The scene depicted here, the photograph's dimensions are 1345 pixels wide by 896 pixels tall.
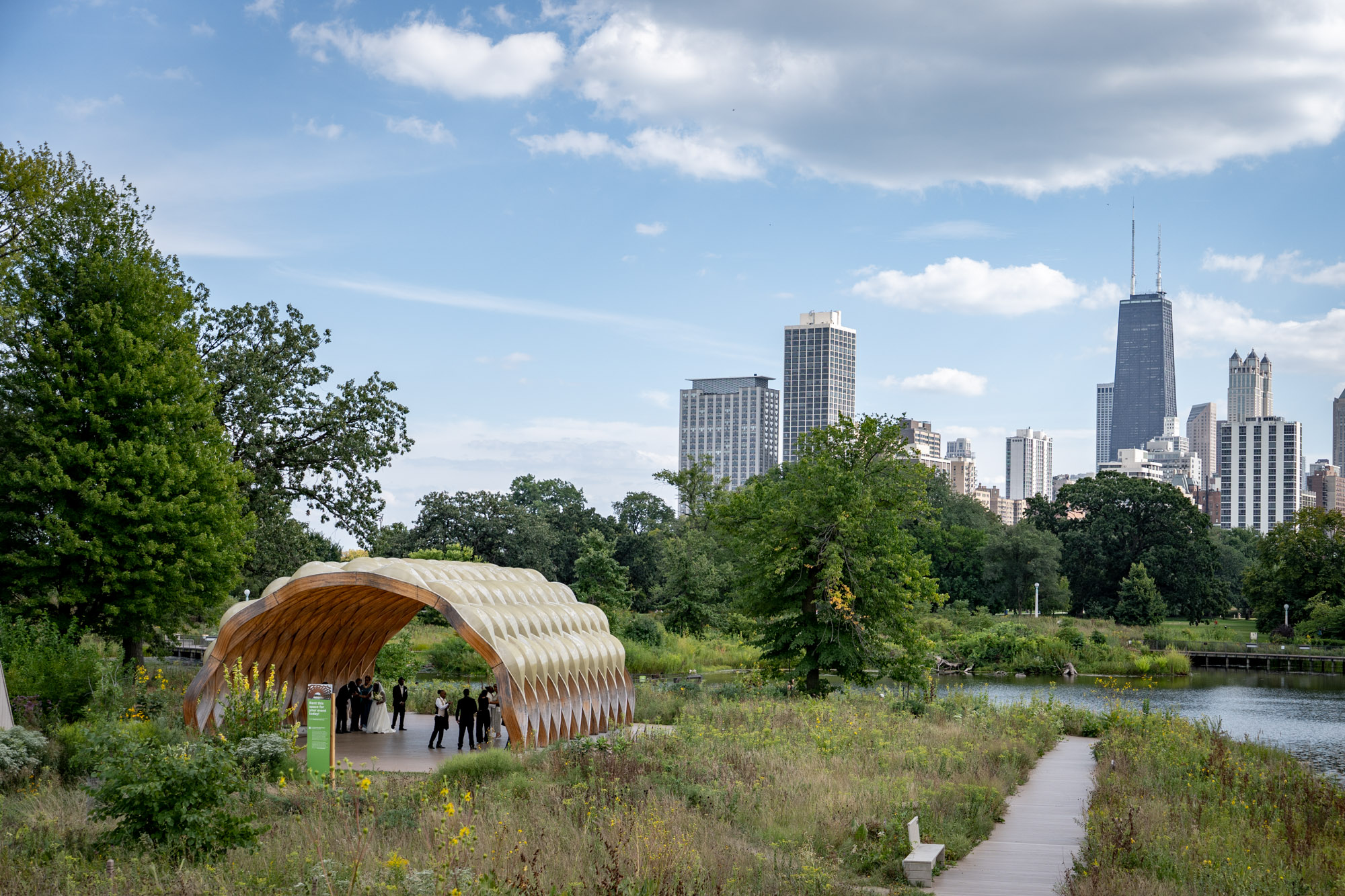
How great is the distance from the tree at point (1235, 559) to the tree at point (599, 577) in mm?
52961

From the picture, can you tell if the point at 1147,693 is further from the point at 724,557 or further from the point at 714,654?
the point at 724,557

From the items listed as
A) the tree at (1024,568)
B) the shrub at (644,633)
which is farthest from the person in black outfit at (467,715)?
the tree at (1024,568)

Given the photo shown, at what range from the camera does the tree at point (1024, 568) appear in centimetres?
7400

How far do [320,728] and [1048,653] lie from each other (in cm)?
4370

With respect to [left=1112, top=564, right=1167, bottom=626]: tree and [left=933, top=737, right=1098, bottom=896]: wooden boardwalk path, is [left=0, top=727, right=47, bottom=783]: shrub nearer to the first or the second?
[left=933, top=737, right=1098, bottom=896]: wooden boardwalk path

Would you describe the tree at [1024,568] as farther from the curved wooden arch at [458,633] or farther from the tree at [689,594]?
the curved wooden arch at [458,633]

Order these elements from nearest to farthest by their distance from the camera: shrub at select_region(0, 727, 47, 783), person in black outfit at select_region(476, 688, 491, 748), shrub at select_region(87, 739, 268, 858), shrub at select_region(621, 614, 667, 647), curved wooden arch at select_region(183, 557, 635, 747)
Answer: shrub at select_region(87, 739, 268, 858) < shrub at select_region(0, 727, 47, 783) < curved wooden arch at select_region(183, 557, 635, 747) < person in black outfit at select_region(476, 688, 491, 748) < shrub at select_region(621, 614, 667, 647)

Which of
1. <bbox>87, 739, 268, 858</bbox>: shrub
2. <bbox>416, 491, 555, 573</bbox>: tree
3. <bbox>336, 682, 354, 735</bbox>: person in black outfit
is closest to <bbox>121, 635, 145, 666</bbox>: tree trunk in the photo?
<bbox>336, 682, 354, 735</bbox>: person in black outfit

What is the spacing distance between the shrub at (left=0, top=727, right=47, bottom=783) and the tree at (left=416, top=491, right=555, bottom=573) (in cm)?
4931

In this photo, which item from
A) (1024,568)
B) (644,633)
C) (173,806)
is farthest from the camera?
(1024,568)

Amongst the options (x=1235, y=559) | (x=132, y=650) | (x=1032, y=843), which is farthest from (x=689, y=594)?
(x=1235, y=559)

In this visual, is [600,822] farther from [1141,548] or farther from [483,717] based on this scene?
[1141,548]

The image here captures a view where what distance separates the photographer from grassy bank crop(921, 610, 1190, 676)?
52219 millimetres

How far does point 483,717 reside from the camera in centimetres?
2161
